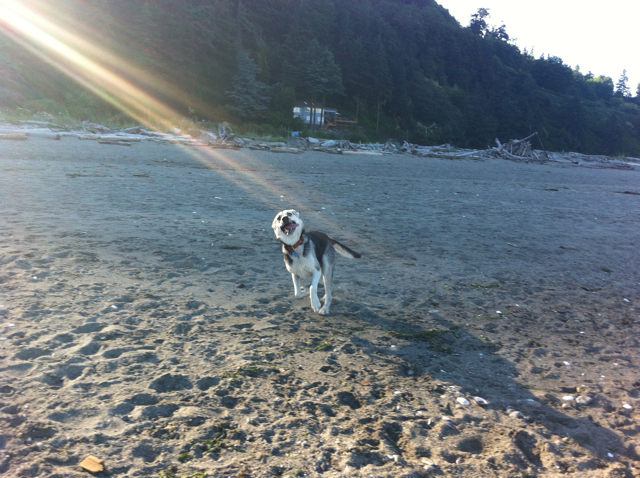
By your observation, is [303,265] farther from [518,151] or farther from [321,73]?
[321,73]

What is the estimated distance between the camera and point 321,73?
211 feet

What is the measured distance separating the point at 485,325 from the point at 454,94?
97906 mm

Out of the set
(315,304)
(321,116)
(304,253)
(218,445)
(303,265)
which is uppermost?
(321,116)

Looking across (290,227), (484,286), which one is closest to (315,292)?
(290,227)

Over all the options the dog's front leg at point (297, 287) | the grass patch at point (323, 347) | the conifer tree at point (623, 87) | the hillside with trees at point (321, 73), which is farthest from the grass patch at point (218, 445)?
the conifer tree at point (623, 87)

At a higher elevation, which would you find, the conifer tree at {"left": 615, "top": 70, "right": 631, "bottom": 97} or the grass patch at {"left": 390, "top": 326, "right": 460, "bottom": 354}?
the conifer tree at {"left": 615, "top": 70, "right": 631, "bottom": 97}

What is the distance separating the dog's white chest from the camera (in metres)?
5.13

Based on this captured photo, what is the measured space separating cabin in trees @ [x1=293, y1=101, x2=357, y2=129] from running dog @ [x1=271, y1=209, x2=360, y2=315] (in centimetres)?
5987

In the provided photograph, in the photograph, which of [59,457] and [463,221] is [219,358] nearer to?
[59,457]

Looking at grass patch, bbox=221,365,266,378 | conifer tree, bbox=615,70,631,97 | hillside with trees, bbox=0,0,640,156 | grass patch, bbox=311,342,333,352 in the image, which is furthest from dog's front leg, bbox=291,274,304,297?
conifer tree, bbox=615,70,631,97

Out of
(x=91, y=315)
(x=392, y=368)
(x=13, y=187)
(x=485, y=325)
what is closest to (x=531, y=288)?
(x=485, y=325)

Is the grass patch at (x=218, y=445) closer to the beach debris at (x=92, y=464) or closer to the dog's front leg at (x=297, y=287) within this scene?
the beach debris at (x=92, y=464)

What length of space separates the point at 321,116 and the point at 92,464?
219 feet

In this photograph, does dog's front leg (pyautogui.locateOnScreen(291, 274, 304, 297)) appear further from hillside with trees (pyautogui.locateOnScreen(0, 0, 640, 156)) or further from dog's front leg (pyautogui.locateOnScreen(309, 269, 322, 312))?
hillside with trees (pyautogui.locateOnScreen(0, 0, 640, 156))
